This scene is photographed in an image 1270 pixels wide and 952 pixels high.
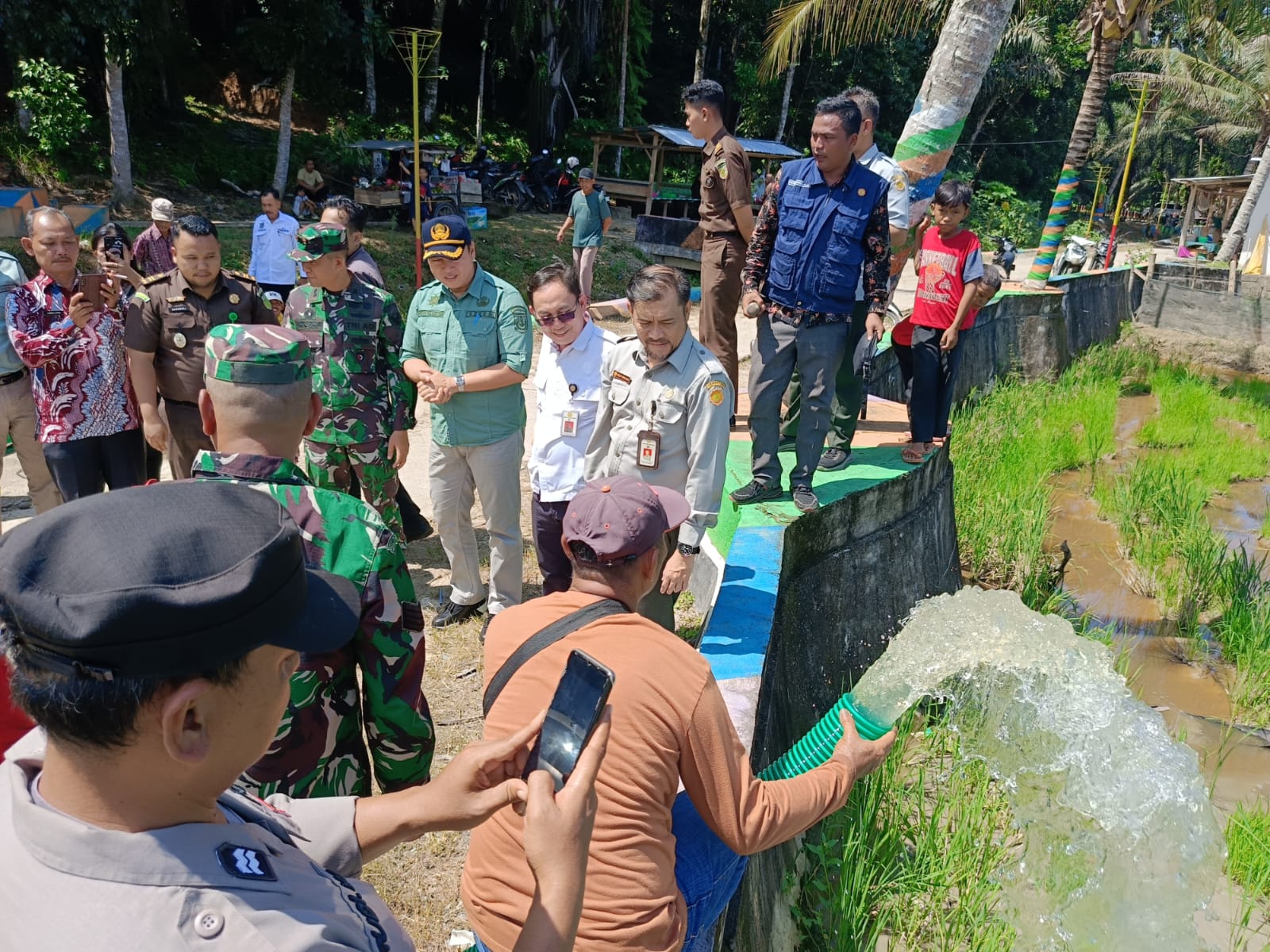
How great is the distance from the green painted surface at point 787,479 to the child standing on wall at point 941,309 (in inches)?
7.5

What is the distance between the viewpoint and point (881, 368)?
7.51 metres

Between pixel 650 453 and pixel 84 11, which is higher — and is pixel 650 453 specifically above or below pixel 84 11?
below

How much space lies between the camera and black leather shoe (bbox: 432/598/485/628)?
443cm

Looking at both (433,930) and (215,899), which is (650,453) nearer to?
(433,930)

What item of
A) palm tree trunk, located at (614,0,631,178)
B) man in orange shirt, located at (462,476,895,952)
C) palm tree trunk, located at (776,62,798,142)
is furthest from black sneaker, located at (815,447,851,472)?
palm tree trunk, located at (776,62,798,142)

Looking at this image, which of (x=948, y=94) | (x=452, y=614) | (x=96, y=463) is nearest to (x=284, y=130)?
(x=948, y=94)

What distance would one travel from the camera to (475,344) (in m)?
3.96

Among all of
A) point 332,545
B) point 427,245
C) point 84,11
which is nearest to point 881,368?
point 427,245

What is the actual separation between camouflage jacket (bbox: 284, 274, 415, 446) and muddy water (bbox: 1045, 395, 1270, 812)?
12.2 feet

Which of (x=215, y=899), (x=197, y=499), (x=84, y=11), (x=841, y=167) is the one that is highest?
(x=84, y=11)

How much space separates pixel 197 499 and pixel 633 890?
3.73ft

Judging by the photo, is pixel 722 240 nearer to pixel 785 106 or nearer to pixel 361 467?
pixel 361 467

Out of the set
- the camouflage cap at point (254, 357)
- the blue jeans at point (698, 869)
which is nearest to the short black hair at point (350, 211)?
the camouflage cap at point (254, 357)

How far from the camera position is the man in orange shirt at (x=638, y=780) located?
5.69ft
